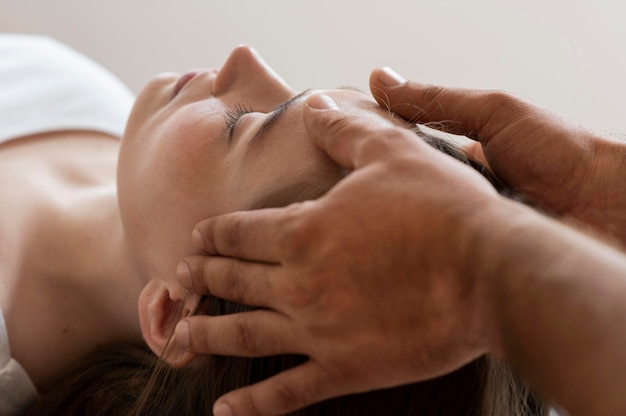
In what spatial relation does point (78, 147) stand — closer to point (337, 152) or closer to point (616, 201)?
point (337, 152)

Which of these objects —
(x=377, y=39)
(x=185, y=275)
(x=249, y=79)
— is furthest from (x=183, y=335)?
(x=377, y=39)

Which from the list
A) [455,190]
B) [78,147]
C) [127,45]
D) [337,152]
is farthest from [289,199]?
[127,45]

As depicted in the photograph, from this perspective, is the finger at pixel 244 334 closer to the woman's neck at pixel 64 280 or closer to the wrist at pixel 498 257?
the wrist at pixel 498 257

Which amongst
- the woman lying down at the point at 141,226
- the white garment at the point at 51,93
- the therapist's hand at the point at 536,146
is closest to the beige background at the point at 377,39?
the white garment at the point at 51,93

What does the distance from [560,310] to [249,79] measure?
24.6 inches

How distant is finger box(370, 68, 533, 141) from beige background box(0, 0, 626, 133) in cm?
72

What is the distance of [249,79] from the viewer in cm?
104

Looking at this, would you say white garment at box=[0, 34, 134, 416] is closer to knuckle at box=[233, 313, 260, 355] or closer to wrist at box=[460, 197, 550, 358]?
knuckle at box=[233, 313, 260, 355]

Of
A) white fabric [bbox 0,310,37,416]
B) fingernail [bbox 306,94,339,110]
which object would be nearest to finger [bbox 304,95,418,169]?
fingernail [bbox 306,94,339,110]

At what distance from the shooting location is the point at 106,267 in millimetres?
1189

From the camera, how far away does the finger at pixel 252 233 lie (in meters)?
0.67

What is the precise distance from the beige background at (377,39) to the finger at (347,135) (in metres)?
1.02

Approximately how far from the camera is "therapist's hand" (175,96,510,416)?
2.03 ft

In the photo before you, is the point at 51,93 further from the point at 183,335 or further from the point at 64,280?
the point at 183,335
